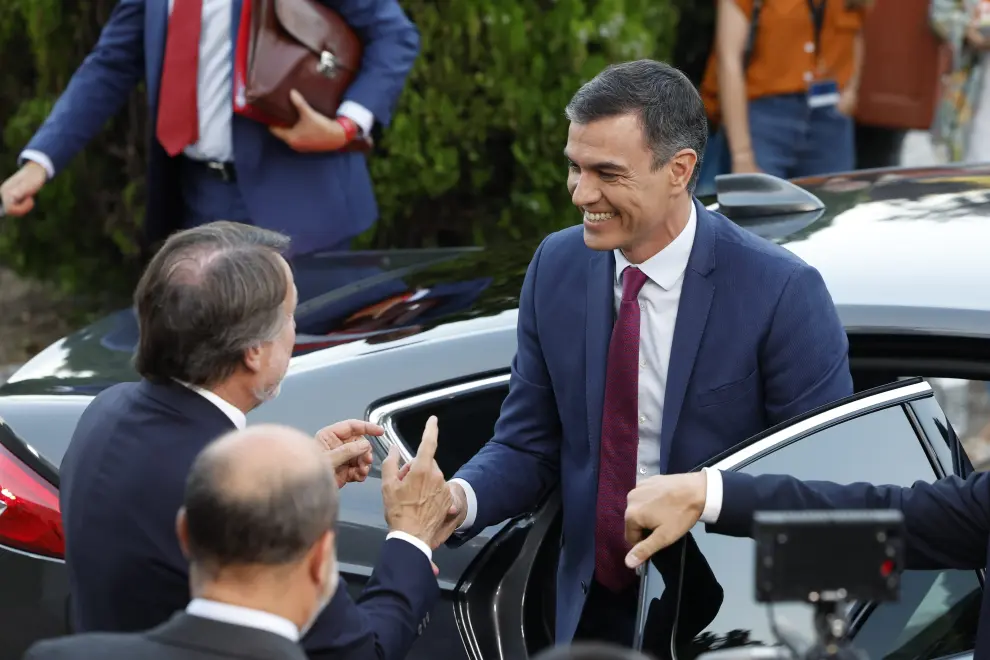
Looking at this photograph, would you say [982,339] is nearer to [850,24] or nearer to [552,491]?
[552,491]

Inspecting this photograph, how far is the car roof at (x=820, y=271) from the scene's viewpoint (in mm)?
Result: 2986

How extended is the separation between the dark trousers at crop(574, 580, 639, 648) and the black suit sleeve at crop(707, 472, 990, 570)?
17.2 inches

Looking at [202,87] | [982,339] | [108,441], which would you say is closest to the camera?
[108,441]

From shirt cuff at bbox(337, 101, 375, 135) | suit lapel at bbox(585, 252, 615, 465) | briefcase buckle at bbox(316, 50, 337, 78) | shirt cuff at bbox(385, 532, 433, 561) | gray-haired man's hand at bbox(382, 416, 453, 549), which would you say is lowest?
shirt cuff at bbox(385, 532, 433, 561)

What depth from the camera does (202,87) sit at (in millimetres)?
4676

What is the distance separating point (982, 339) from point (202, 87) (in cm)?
263

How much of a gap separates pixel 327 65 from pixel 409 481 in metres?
2.21

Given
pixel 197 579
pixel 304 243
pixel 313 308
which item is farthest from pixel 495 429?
pixel 304 243

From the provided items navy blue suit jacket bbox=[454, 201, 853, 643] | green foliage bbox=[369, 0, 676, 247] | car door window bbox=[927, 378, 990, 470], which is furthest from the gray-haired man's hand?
green foliage bbox=[369, 0, 676, 247]

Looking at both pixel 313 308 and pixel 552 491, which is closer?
pixel 552 491

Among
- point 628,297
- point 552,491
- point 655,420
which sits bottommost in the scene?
point 552,491

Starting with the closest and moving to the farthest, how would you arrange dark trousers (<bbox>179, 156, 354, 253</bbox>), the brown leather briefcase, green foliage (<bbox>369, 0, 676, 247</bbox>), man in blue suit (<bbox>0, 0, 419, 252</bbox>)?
the brown leather briefcase → man in blue suit (<bbox>0, 0, 419, 252</bbox>) → dark trousers (<bbox>179, 156, 354, 253</bbox>) → green foliage (<bbox>369, 0, 676, 247</bbox>)

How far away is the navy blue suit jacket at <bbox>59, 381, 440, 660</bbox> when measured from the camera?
239 cm

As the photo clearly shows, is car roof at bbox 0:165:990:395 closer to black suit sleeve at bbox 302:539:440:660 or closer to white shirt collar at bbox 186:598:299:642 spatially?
black suit sleeve at bbox 302:539:440:660
